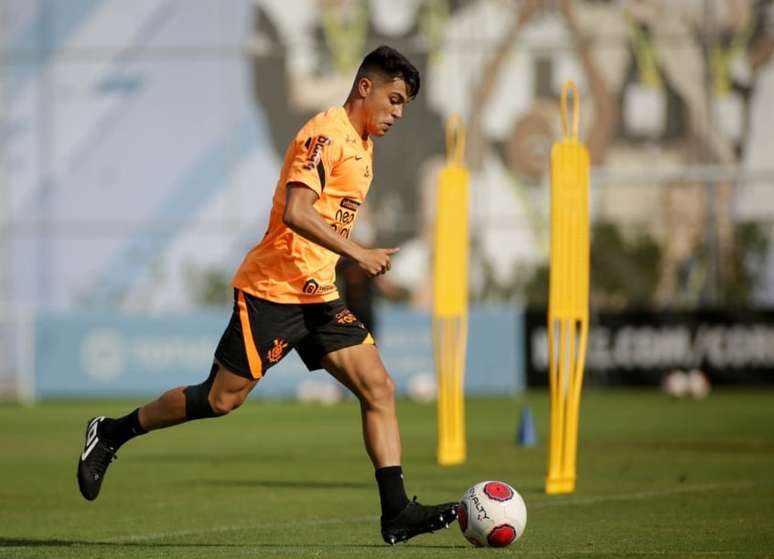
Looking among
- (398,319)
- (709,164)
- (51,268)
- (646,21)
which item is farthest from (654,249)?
(51,268)

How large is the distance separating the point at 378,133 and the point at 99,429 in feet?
7.15

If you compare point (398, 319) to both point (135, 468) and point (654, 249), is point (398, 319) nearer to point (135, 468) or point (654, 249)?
→ point (654, 249)

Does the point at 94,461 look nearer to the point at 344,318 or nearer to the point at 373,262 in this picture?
the point at 344,318

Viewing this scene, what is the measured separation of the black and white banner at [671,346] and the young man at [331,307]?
61.2ft

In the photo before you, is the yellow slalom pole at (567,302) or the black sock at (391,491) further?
the yellow slalom pole at (567,302)

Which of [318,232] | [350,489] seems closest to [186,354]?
[350,489]

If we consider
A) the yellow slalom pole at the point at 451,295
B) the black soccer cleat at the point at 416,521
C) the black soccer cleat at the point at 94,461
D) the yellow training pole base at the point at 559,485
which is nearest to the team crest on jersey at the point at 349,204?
the black soccer cleat at the point at 416,521

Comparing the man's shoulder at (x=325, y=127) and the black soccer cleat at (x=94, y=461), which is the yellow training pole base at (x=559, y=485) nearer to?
the black soccer cleat at (x=94, y=461)

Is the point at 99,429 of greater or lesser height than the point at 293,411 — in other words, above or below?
above

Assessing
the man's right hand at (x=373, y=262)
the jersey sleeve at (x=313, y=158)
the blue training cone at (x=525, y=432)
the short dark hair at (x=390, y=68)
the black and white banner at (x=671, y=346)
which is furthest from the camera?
the black and white banner at (x=671, y=346)

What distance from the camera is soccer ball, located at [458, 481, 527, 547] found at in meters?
8.06

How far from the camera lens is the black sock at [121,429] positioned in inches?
347

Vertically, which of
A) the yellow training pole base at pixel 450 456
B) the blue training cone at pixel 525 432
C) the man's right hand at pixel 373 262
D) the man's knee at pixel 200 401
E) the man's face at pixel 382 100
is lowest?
the blue training cone at pixel 525 432

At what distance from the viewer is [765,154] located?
37438mm
